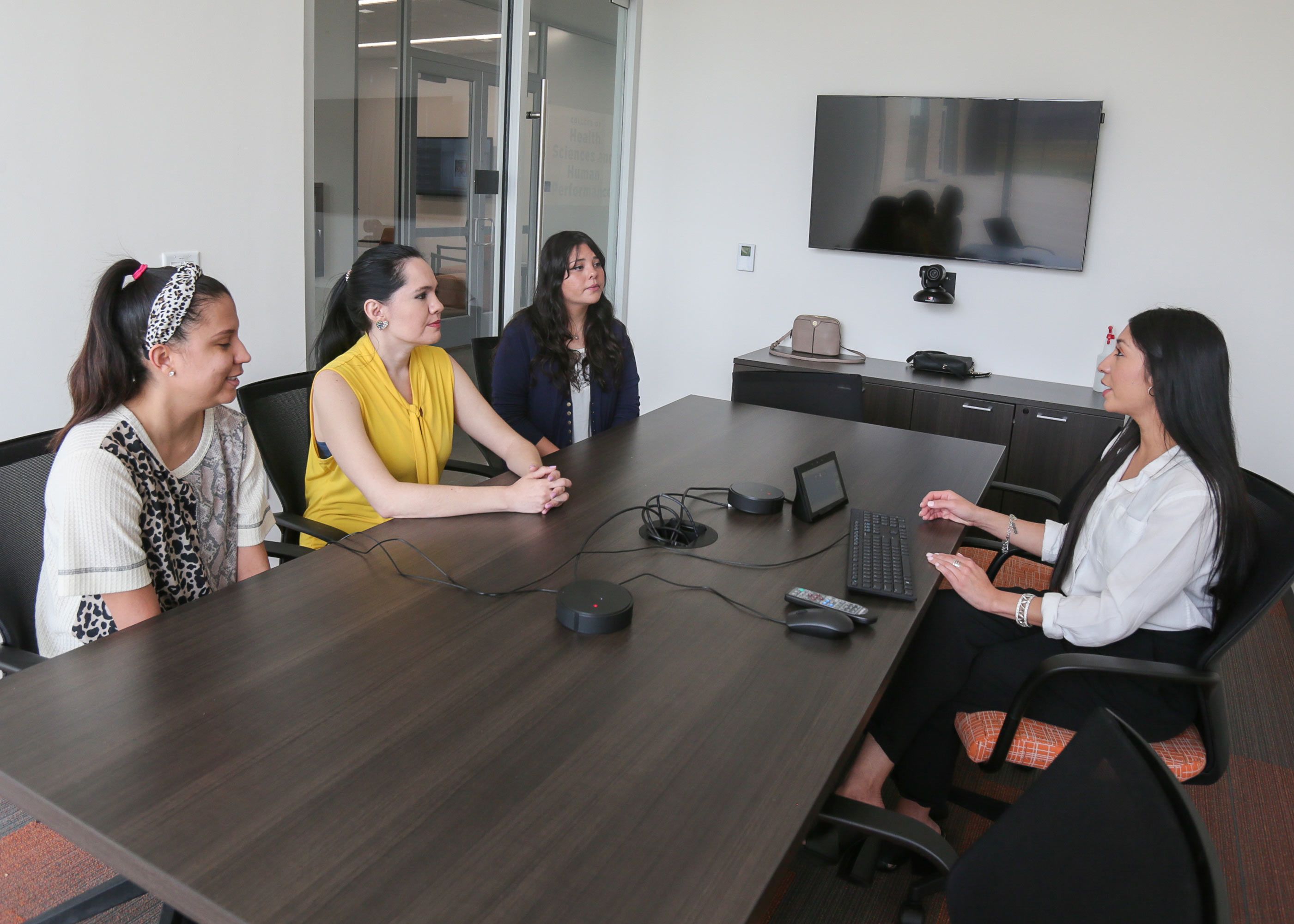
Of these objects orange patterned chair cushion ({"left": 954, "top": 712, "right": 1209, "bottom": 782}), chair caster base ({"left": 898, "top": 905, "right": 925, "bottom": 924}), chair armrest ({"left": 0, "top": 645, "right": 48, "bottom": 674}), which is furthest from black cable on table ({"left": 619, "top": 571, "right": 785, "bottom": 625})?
chair armrest ({"left": 0, "top": 645, "right": 48, "bottom": 674})

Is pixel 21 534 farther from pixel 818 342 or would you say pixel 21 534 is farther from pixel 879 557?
pixel 818 342

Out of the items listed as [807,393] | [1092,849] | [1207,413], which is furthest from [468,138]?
[1092,849]

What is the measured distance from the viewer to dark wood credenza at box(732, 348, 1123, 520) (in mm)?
4059

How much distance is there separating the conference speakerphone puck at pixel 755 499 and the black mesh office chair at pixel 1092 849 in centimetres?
106

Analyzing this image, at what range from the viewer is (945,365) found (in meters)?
4.48

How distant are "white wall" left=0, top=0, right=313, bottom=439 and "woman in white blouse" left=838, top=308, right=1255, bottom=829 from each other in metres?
2.49

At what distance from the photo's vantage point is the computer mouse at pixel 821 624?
160 cm

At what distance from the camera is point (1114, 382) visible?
211 cm

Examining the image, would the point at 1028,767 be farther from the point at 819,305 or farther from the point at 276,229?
the point at 819,305

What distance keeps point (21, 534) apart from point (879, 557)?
1.60 metres

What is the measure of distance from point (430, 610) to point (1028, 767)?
4.05ft

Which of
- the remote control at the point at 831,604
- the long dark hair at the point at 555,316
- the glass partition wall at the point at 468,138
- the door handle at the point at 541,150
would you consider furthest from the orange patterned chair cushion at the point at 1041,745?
the door handle at the point at 541,150

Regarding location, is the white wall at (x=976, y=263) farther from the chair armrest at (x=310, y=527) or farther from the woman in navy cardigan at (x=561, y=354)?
the chair armrest at (x=310, y=527)

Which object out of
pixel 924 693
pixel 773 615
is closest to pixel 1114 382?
pixel 924 693
